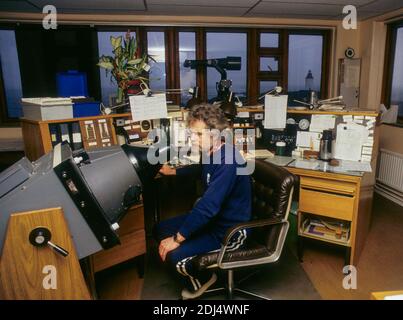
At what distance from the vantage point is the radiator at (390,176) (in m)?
3.94

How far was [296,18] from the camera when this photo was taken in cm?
446

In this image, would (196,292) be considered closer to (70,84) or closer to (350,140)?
(350,140)

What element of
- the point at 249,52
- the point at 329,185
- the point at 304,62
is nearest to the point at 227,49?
the point at 249,52

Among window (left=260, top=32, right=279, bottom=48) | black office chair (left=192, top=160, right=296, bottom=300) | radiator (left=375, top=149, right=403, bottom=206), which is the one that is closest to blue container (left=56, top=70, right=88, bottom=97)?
black office chair (left=192, top=160, right=296, bottom=300)

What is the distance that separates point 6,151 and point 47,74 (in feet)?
3.37

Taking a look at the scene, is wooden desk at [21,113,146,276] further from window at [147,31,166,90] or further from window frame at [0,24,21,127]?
window at [147,31,166,90]

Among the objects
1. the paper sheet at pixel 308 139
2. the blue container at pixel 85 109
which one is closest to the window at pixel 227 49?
the paper sheet at pixel 308 139

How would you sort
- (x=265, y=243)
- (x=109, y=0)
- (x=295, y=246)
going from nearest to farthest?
(x=265, y=243) < (x=295, y=246) < (x=109, y=0)

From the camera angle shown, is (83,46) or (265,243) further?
(83,46)

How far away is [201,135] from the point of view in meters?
2.01
